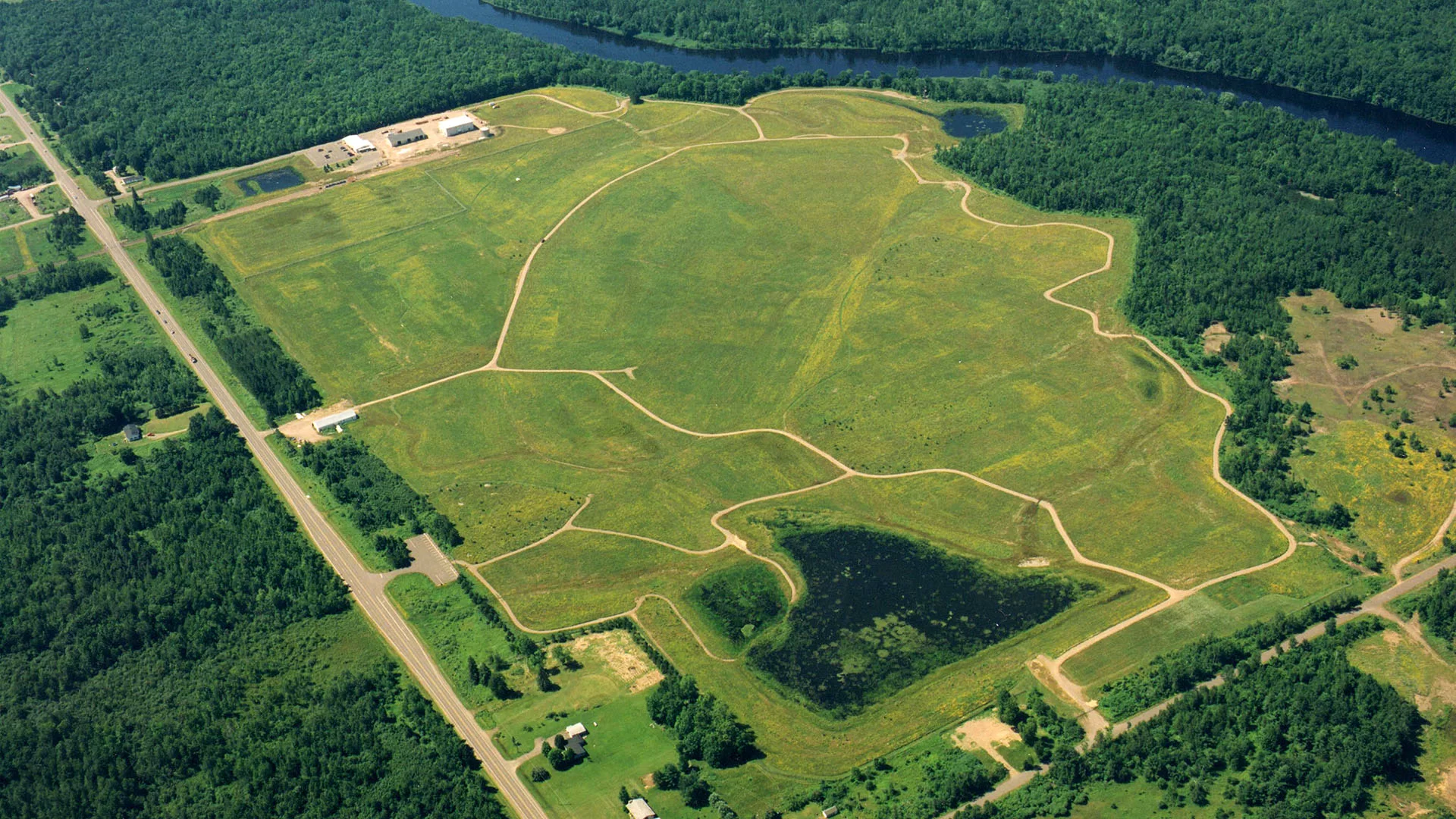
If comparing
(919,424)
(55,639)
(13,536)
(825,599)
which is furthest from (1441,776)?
(13,536)

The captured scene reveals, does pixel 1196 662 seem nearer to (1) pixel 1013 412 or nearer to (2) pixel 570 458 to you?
(1) pixel 1013 412

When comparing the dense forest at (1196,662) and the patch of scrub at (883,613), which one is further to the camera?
the patch of scrub at (883,613)

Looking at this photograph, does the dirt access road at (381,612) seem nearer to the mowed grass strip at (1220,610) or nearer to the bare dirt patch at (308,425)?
the bare dirt patch at (308,425)

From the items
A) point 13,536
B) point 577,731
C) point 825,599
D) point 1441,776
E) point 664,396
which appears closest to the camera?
point 1441,776

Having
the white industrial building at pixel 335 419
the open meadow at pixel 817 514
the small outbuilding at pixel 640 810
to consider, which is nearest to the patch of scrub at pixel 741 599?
the open meadow at pixel 817 514

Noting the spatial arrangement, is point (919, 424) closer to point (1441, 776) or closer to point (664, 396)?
point (664, 396)

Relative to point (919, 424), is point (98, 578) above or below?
below
